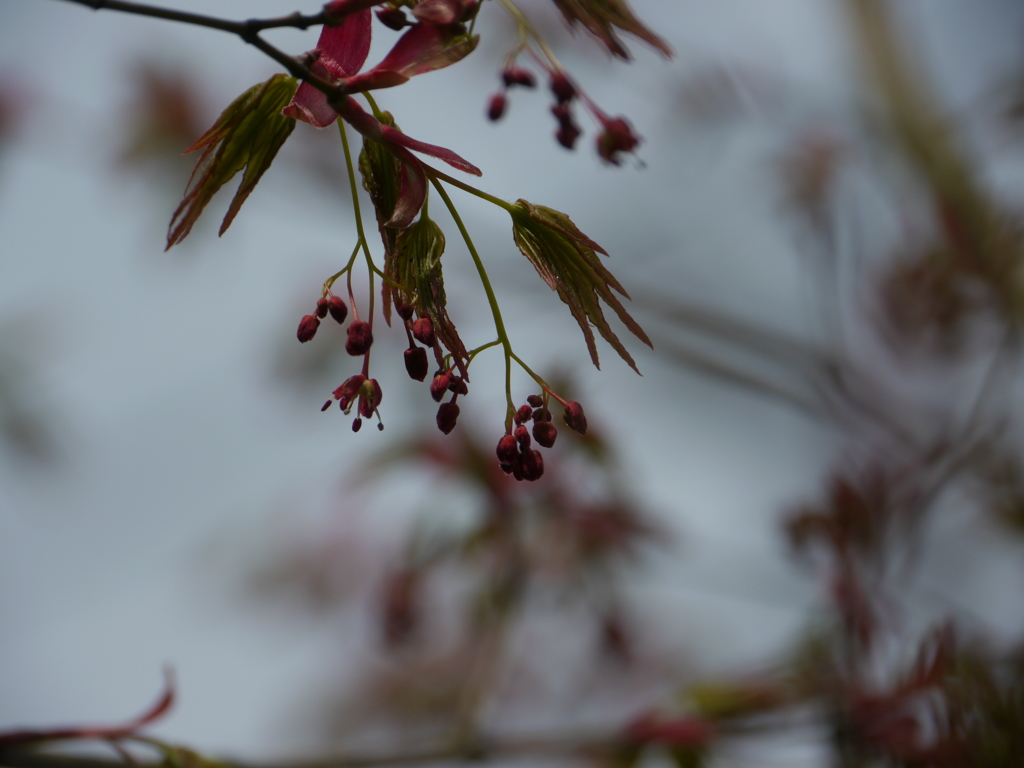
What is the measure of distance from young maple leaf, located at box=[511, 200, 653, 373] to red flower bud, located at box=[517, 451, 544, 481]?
0.33 ft

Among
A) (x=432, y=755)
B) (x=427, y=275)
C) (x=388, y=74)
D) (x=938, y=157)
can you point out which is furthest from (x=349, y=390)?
(x=938, y=157)

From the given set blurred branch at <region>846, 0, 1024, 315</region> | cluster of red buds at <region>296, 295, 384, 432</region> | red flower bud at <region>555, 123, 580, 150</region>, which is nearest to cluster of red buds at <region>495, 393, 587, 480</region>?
cluster of red buds at <region>296, 295, 384, 432</region>

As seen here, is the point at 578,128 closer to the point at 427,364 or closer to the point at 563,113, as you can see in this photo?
the point at 563,113

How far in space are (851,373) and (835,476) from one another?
0.84 metres

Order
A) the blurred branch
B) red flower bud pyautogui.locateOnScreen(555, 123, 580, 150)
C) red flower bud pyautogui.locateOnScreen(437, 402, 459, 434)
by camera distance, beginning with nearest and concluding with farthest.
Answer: red flower bud pyautogui.locateOnScreen(437, 402, 459, 434)
red flower bud pyautogui.locateOnScreen(555, 123, 580, 150)
the blurred branch

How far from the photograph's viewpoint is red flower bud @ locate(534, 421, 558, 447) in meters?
0.62

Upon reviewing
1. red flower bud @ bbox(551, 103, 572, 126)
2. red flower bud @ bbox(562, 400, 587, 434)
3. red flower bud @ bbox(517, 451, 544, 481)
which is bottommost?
red flower bud @ bbox(517, 451, 544, 481)

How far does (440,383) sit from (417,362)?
0.02 m

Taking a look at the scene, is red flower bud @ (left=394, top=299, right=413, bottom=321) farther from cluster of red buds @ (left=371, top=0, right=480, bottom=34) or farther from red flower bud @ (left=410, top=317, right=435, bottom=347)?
cluster of red buds @ (left=371, top=0, right=480, bottom=34)

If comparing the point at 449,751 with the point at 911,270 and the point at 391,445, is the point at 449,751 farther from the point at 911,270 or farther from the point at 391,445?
the point at 911,270

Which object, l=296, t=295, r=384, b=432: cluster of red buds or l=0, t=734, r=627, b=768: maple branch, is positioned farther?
l=0, t=734, r=627, b=768: maple branch

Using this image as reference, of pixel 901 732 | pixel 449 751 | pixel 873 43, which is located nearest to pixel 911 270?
pixel 873 43

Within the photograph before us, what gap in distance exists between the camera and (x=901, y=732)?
120 cm

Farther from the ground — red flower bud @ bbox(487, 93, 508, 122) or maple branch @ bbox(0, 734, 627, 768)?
red flower bud @ bbox(487, 93, 508, 122)
